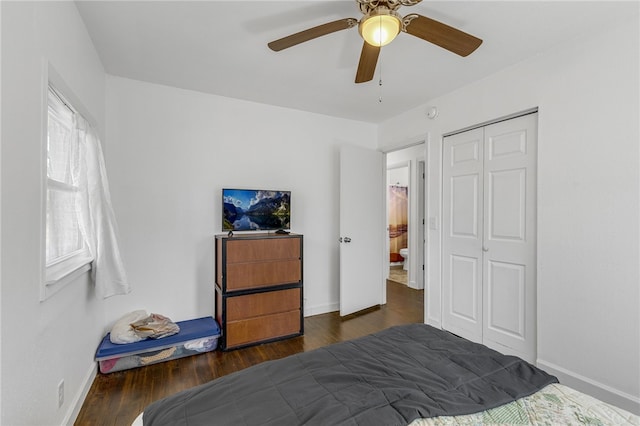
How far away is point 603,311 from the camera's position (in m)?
1.99

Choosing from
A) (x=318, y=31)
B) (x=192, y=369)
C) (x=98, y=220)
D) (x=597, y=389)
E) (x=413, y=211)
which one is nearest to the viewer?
(x=318, y=31)

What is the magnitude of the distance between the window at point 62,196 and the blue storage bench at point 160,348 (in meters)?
0.82

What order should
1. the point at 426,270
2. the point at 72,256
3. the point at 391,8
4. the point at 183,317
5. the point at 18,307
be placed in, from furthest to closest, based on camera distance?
the point at 426,270, the point at 183,317, the point at 72,256, the point at 391,8, the point at 18,307

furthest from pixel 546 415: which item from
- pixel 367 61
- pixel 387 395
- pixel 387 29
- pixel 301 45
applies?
pixel 301 45

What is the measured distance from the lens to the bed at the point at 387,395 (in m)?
1.02

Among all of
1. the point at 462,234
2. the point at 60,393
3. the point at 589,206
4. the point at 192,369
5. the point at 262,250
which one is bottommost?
the point at 192,369

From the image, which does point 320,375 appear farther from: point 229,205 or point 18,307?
point 229,205

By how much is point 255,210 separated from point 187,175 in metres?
0.77

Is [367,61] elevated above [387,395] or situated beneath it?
elevated above

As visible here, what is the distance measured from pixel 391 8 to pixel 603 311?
234 centimetres

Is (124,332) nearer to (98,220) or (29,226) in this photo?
(98,220)

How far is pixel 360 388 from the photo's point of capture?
1.18 metres

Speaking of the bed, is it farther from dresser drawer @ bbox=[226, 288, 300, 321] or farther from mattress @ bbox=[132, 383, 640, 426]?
dresser drawer @ bbox=[226, 288, 300, 321]

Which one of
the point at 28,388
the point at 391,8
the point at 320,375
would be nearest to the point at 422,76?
the point at 391,8
